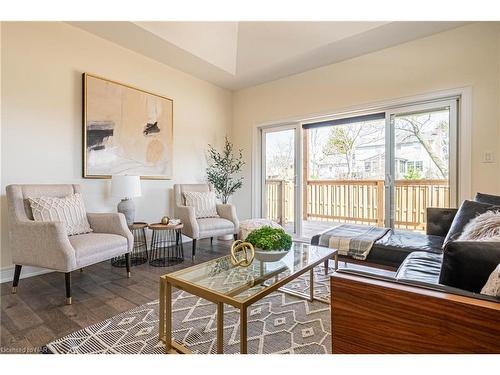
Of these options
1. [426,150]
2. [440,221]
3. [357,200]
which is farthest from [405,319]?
[357,200]

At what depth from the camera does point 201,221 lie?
11.0 feet

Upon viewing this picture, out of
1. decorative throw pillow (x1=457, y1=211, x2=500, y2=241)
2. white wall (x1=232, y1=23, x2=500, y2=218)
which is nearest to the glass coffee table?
decorative throw pillow (x1=457, y1=211, x2=500, y2=241)

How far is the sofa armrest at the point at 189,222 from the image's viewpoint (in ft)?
10.3

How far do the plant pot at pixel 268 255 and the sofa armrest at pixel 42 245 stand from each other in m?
1.40

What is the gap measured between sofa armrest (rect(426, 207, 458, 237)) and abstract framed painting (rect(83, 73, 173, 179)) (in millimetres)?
3173

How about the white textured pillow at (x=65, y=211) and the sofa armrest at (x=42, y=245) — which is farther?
the white textured pillow at (x=65, y=211)

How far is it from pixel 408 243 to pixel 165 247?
113 inches

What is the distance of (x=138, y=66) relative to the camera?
3.40m

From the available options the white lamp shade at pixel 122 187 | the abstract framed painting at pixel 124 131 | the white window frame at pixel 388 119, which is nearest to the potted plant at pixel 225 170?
the white window frame at pixel 388 119

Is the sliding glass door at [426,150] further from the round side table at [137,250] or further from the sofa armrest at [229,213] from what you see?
the round side table at [137,250]

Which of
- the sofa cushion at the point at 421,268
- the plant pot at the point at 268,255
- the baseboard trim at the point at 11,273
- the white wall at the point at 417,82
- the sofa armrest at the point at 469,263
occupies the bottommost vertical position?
the baseboard trim at the point at 11,273

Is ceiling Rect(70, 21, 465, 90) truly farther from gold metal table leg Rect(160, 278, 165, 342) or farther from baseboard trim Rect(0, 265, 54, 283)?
gold metal table leg Rect(160, 278, 165, 342)

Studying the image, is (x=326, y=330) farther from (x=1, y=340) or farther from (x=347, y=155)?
(x=347, y=155)

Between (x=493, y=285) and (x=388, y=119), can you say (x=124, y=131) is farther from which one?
(x=493, y=285)
